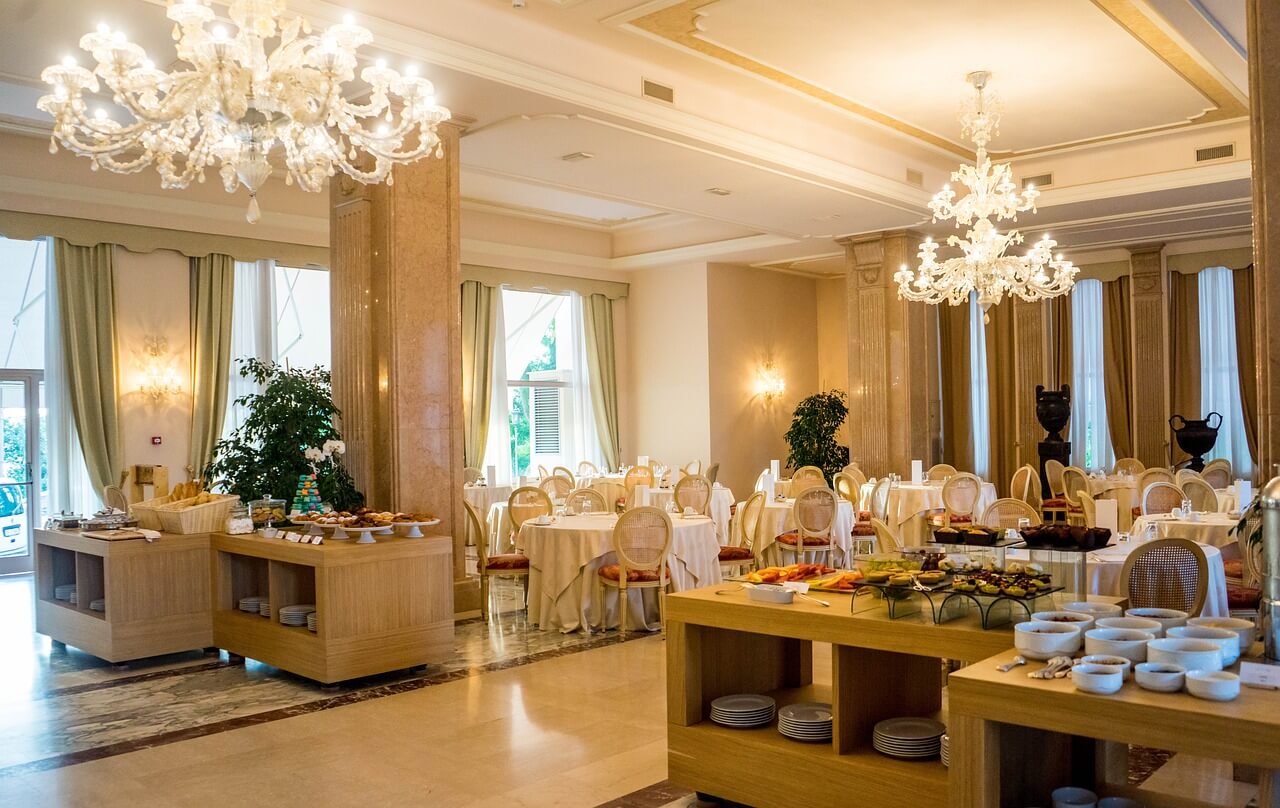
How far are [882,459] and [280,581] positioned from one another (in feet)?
27.9

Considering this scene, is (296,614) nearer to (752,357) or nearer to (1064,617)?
(1064,617)

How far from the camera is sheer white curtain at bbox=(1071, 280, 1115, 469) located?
49.5 ft

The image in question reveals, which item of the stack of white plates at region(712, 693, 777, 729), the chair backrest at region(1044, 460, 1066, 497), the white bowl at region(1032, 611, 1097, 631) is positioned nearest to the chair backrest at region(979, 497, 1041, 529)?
the stack of white plates at region(712, 693, 777, 729)

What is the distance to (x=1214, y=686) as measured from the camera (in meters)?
2.53

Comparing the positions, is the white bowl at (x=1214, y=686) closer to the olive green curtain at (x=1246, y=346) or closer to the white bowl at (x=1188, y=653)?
the white bowl at (x=1188, y=653)

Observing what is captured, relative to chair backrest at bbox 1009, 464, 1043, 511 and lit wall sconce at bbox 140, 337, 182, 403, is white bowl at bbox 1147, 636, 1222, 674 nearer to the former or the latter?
chair backrest at bbox 1009, 464, 1043, 511

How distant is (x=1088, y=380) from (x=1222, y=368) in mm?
1761

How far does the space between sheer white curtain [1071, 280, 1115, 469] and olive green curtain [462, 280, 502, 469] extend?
8675 mm

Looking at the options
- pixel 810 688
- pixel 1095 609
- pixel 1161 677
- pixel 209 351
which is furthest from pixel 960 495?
pixel 209 351

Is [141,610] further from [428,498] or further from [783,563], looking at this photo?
[783,563]

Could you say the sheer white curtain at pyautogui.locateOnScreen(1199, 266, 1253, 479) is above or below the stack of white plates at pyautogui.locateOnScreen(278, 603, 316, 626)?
above

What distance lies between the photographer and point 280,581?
6617 millimetres

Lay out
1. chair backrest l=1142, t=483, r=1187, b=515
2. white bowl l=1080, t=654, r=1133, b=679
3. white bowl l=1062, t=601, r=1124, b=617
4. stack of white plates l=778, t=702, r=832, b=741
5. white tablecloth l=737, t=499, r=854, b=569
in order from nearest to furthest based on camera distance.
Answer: white bowl l=1080, t=654, r=1133, b=679 < white bowl l=1062, t=601, r=1124, b=617 < stack of white plates l=778, t=702, r=832, b=741 < chair backrest l=1142, t=483, r=1187, b=515 < white tablecloth l=737, t=499, r=854, b=569

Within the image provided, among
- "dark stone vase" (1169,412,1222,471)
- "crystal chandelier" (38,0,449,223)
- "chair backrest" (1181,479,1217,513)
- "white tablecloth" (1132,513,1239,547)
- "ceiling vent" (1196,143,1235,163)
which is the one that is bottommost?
"white tablecloth" (1132,513,1239,547)
